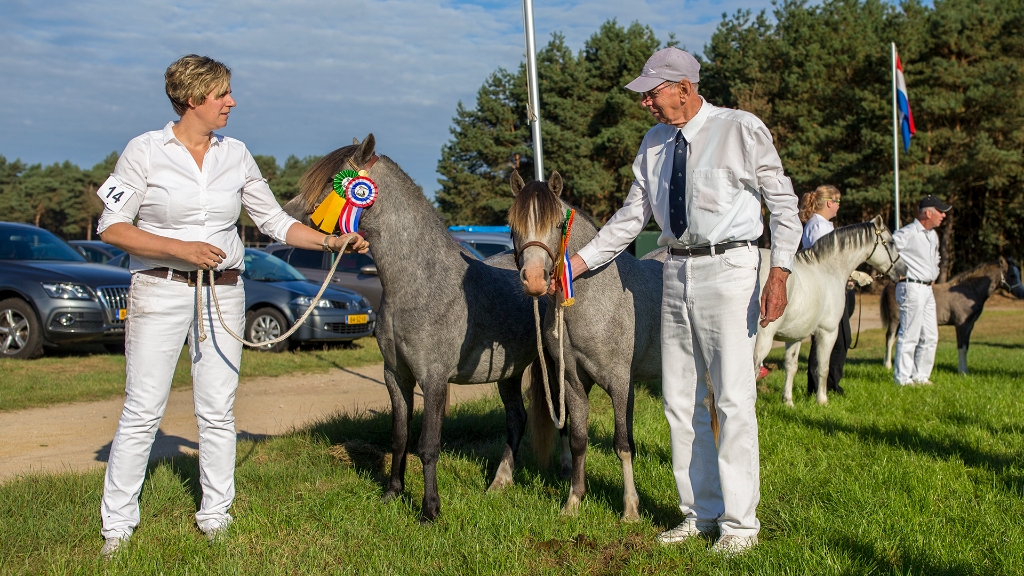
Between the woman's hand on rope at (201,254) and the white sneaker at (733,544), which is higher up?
the woman's hand on rope at (201,254)

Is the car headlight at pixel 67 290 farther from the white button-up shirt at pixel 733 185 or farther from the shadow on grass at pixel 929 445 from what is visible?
the white button-up shirt at pixel 733 185

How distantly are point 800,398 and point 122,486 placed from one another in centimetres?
665

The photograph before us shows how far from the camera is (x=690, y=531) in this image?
159 inches

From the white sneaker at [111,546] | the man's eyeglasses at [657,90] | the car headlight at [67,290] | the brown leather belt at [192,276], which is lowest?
the white sneaker at [111,546]

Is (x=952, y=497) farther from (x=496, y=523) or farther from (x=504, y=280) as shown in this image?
(x=504, y=280)

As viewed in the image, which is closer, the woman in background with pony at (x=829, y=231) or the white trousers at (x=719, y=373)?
the white trousers at (x=719, y=373)

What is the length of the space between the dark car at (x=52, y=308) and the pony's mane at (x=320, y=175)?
7.45 metres

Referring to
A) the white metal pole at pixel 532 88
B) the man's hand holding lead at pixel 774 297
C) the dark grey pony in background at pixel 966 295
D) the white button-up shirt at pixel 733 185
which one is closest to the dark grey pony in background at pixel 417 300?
the white button-up shirt at pixel 733 185

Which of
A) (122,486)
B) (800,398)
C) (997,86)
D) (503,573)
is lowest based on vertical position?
(800,398)

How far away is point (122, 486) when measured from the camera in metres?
3.78

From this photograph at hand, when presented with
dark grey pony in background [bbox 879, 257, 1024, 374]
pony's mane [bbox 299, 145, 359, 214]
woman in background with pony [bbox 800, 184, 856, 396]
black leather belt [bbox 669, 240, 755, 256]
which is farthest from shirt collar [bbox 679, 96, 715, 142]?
dark grey pony in background [bbox 879, 257, 1024, 374]

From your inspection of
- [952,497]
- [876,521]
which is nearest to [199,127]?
[876,521]

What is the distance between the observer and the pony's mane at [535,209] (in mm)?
3980

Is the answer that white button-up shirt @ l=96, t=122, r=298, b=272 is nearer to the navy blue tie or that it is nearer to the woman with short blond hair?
the woman with short blond hair
